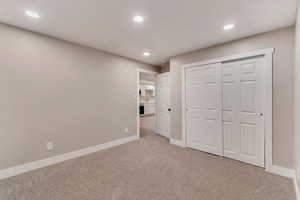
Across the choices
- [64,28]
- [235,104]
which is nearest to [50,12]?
[64,28]

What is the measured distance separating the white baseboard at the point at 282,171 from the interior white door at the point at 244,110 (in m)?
0.14

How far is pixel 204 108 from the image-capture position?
3.17 metres

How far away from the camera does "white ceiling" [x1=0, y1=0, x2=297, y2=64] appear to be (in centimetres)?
172

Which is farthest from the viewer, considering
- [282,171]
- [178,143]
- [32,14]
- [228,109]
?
[178,143]

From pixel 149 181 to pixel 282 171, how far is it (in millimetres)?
2200

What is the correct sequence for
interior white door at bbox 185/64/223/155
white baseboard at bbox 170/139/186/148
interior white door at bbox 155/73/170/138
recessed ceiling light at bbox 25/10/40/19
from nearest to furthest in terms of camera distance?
recessed ceiling light at bbox 25/10/40/19 < interior white door at bbox 185/64/223/155 < white baseboard at bbox 170/139/186/148 < interior white door at bbox 155/73/170/138

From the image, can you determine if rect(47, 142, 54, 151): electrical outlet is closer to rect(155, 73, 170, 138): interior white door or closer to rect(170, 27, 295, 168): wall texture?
rect(155, 73, 170, 138): interior white door

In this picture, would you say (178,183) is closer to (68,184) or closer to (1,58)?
(68,184)

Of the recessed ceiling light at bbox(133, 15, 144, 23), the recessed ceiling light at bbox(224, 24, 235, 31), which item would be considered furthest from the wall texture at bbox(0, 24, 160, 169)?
the recessed ceiling light at bbox(224, 24, 235, 31)

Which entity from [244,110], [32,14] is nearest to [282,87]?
[244,110]

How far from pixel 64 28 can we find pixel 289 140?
4189mm

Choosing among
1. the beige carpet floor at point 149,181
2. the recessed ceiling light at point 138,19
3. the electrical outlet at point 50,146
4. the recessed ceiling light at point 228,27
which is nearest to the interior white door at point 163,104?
the beige carpet floor at point 149,181

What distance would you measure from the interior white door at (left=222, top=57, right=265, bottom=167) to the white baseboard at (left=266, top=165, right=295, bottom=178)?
141mm

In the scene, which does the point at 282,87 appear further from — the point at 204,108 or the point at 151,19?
the point at 151,19
